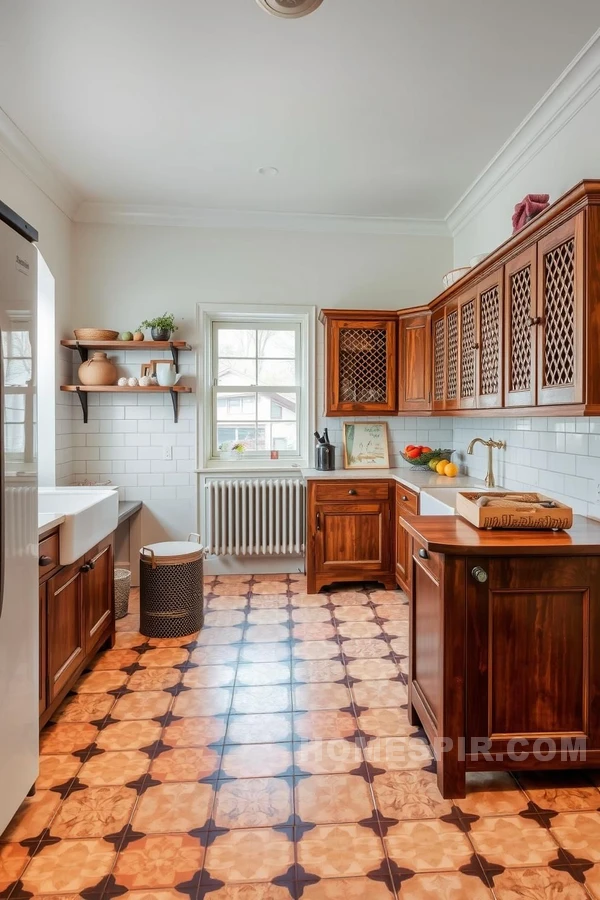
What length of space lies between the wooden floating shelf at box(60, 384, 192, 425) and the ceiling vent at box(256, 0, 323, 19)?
258cm

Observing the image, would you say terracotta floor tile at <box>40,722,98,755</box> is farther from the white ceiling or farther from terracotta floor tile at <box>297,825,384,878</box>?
the white ceiling

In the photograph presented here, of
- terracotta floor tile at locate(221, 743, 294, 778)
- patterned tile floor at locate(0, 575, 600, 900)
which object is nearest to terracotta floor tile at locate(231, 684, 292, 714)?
patterned tile floor at locate(0, 575, 600, 900)

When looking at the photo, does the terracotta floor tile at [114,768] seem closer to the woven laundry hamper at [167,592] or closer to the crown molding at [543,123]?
the woven laundry hamper at [167,592]

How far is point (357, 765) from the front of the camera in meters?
2.09

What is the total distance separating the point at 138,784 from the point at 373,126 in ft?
11.1

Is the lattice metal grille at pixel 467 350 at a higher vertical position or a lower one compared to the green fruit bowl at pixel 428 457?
higher

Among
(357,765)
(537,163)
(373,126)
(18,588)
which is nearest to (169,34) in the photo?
(373,126)

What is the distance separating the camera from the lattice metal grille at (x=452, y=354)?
3564mm

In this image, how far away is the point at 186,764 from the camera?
2104 mm

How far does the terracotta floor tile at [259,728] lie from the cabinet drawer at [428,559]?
0.93 metres

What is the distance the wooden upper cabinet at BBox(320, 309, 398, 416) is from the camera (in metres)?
4.34

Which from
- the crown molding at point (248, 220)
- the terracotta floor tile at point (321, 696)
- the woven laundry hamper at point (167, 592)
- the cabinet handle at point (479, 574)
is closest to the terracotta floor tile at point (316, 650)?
the terracotta floor tile at point (321, 696)

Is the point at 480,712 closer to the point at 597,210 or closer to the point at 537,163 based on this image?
the point at 597,210

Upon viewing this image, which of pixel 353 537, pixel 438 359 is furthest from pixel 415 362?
pixel 353 537
